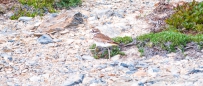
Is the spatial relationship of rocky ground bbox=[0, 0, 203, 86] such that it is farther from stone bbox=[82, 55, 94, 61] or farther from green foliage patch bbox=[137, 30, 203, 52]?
green foliage patch bbox=[137, 30, 203, 52]

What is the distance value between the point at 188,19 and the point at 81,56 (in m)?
2.66

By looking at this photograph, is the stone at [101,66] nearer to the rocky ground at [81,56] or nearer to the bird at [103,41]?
the rocky ground at [81,56]

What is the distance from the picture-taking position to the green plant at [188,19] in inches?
368

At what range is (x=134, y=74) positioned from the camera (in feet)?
23.8

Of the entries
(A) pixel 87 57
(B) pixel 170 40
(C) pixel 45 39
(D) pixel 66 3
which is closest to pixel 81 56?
(A) pixel 87 57

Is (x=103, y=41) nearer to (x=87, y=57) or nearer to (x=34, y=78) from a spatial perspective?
(x=87, y=57)

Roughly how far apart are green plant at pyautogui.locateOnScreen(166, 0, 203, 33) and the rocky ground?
0.63 m

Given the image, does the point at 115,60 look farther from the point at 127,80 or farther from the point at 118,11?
the point at 118,11

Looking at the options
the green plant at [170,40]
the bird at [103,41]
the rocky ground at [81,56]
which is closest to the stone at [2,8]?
the rocky ground at [81,56]

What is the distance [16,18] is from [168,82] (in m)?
5.52

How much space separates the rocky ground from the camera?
7102 millimetres

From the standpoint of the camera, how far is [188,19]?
958 cm

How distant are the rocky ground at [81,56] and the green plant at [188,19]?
24.6 inches

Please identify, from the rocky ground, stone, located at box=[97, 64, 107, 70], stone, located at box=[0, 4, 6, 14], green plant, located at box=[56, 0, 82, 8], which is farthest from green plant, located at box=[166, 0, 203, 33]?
stone, located at box=[0, 4, 6, 14]
